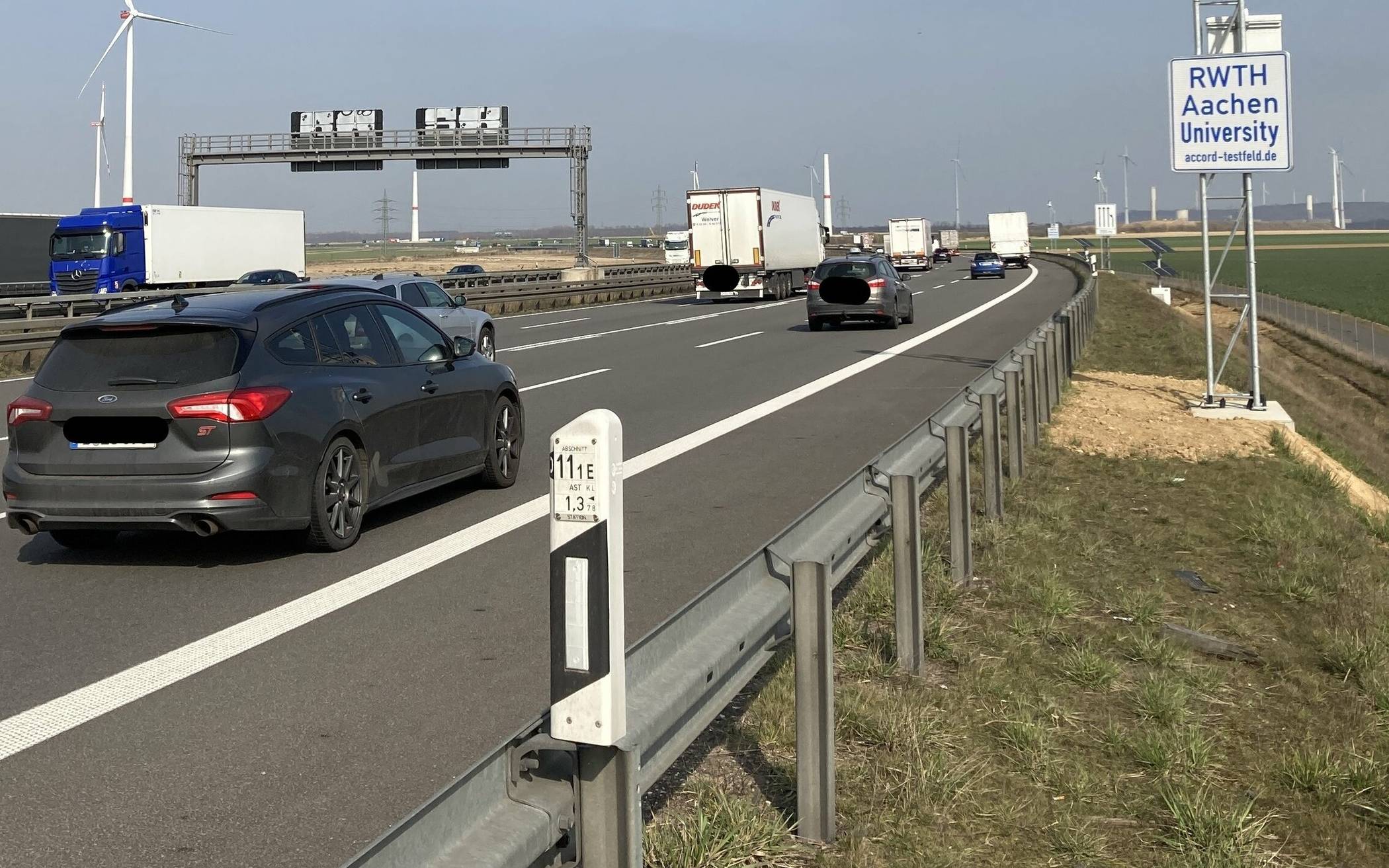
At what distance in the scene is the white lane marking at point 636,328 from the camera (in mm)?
25875

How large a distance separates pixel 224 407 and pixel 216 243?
37183 millimetres

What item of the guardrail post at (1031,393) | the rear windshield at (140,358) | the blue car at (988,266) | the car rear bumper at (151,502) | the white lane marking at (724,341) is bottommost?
the car rear bumper at (151,502)

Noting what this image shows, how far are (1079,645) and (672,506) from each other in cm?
411

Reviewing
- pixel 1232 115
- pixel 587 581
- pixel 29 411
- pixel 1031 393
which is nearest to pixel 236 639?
pixel 29 411

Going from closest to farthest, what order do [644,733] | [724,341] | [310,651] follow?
[644,733] < [310,651] < [724,341]

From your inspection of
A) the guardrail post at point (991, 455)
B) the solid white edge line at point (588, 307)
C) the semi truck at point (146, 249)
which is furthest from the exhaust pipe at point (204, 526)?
the semi truck at point (146, 249)

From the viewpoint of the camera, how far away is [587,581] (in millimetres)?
3135

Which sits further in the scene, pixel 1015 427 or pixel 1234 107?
pixel 1234 107

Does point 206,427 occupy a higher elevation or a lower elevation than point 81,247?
lower

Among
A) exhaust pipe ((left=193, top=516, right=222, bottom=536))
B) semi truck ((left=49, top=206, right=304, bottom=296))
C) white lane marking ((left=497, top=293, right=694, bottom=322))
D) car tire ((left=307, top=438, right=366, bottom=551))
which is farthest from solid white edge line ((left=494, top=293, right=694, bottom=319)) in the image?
exhaust pipe ((left=193, top=516, right=222, bottom=536))

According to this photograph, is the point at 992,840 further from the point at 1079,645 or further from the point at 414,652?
the point at 414,652

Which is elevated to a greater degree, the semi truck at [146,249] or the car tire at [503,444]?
the semi truck at [146,249]

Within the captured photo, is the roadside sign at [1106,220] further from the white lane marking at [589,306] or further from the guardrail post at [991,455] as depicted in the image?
the guardrail post at [991,455]

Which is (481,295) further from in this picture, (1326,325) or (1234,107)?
(1234,107)
